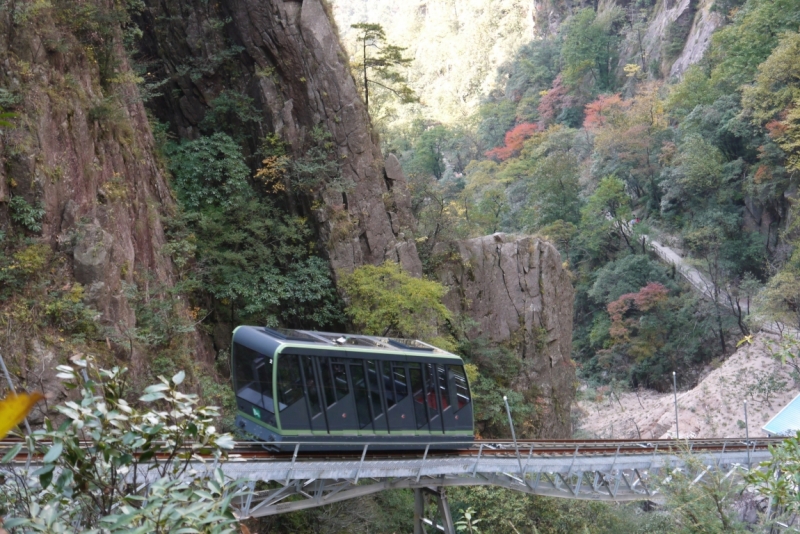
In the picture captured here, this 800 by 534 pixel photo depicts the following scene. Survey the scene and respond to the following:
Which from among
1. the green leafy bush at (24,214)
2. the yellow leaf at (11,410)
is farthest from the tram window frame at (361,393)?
the yellow leaf at (11,410)

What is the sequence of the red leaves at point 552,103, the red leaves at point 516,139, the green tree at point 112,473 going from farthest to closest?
the red leaves at point 552,103
the red leaves at point 516,139
the green tree at point 112,473

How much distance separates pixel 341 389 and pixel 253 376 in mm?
1673

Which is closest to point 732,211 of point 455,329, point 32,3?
point 455,329

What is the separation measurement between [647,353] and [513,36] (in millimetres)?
56801

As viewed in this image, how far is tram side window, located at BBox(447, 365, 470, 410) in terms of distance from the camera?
14398mm

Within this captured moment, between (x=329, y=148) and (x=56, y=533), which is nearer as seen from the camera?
(x=56, y=533)

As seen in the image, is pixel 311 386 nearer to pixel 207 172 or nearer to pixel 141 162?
pixel 141 162

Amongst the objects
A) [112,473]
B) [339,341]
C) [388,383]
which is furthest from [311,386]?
[112,473]

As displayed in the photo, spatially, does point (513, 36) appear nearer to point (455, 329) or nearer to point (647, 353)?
point (647, 353)

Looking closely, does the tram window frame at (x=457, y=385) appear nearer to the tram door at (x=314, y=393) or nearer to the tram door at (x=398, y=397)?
the tram door at (x=398, y=397)

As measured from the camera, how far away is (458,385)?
14570 mm

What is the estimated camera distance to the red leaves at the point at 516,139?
55.8 meters

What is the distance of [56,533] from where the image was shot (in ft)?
8.59

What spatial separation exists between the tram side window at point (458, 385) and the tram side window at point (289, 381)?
11.9ft
